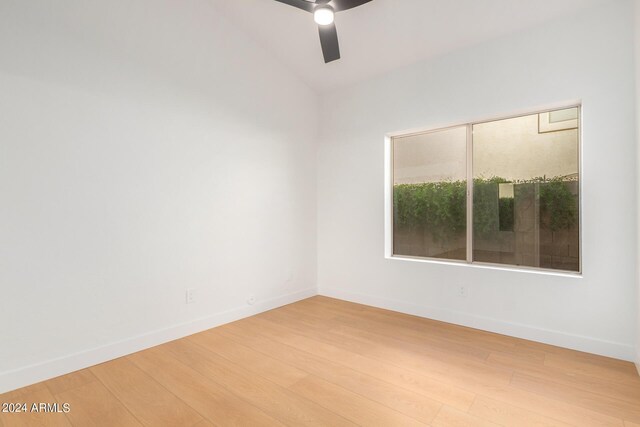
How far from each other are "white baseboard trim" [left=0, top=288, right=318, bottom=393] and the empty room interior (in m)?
0.01

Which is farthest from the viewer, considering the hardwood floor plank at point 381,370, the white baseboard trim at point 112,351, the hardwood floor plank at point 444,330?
the hardwood floor plank at point 444,330

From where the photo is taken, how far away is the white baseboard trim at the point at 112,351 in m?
1.93

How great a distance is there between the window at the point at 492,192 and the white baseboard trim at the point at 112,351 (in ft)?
6.08

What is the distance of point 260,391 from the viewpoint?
188cm

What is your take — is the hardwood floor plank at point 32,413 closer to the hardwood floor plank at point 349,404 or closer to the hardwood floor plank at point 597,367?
the hardwood floor plank at point 349,404

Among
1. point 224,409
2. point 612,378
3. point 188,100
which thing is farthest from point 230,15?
point 612,378

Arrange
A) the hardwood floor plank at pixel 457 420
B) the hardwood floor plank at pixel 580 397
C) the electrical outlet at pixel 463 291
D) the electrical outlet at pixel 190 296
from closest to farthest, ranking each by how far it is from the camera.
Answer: the hardwood floor plank at pixel 457 420
the hardwood floor plank at pixel 580 397
the electrical outlet at pixel 190 296
the electrical outlet at pixel 463 291

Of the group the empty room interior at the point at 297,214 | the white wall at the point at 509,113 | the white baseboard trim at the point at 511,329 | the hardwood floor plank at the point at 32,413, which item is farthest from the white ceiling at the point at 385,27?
the hardwood floor plank at the point at 32,413

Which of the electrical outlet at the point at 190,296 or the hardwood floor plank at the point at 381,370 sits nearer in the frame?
the hardwood floor plank at the point at 381,370

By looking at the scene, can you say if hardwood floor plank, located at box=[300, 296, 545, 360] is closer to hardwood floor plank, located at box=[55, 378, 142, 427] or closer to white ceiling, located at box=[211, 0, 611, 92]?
hardwood floor plank, located at box=[55, 378, 142, 427]

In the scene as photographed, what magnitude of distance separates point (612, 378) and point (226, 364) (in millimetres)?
2493

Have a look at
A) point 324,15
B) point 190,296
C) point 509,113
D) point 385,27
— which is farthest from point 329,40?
point 190,296

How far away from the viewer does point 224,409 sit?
1.72m

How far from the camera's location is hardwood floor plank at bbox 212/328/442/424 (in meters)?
1.72
